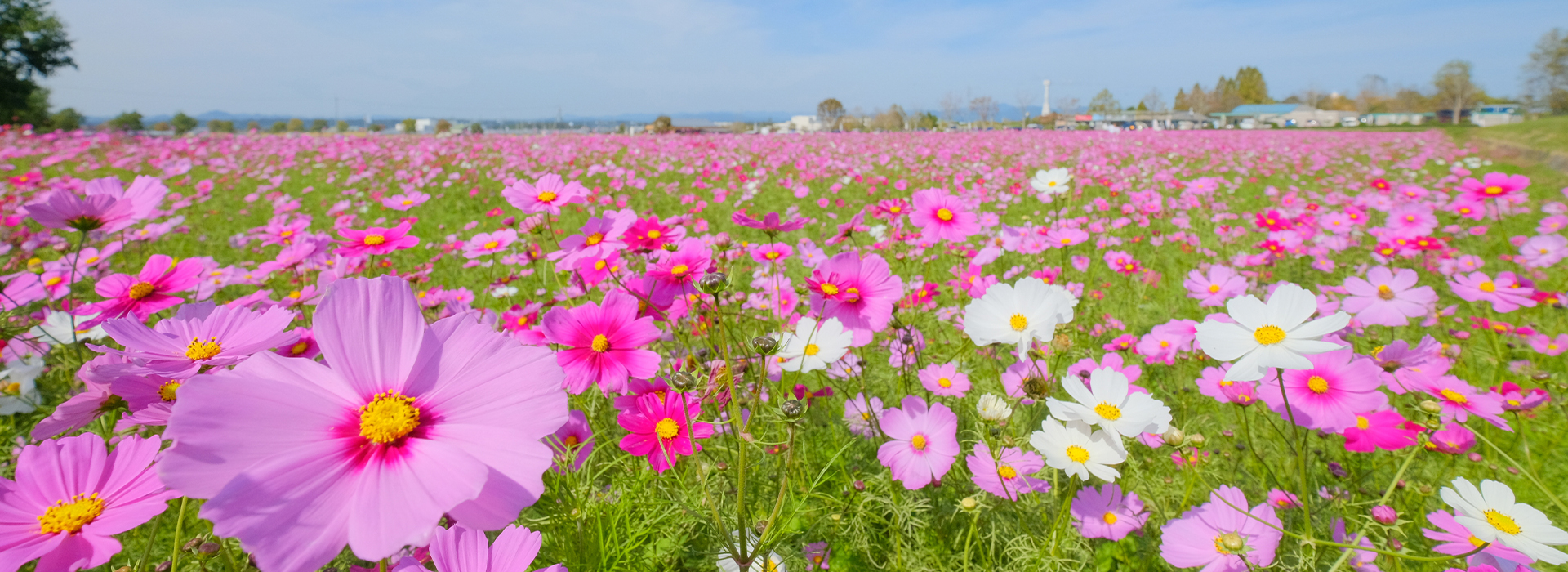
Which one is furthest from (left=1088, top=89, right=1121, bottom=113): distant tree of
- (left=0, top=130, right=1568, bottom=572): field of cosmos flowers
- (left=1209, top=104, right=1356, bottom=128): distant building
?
(left=0, top=130, right=1568, bottom=572): field of cosmos flowers

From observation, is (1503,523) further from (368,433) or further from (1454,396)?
(368,433)

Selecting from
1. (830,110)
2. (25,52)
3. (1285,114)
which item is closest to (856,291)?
(25,52)

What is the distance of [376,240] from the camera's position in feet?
3.77

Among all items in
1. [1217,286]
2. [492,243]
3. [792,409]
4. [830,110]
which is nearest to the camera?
[792,409]

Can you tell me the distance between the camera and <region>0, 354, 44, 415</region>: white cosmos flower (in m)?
1.18

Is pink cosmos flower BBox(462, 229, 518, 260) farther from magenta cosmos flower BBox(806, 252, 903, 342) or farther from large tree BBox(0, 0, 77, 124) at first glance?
large tree BBox(0, 0, 77, 124)

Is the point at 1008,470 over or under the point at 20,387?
under

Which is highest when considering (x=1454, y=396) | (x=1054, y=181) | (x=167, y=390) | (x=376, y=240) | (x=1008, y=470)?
(x=1054, y=181)

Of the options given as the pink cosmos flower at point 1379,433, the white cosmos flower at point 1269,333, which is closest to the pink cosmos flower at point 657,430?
the white cosmos flower at point 1269,333

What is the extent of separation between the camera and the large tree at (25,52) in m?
18.3

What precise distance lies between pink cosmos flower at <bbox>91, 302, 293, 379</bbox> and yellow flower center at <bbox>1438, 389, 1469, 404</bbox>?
1.89 metres

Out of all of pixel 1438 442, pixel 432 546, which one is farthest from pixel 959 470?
pixel 432 546

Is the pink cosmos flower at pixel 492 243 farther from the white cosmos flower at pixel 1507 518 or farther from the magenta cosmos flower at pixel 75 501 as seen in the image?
the white cosmos flower at pixel 1507 518

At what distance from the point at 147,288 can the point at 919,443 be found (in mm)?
1365
